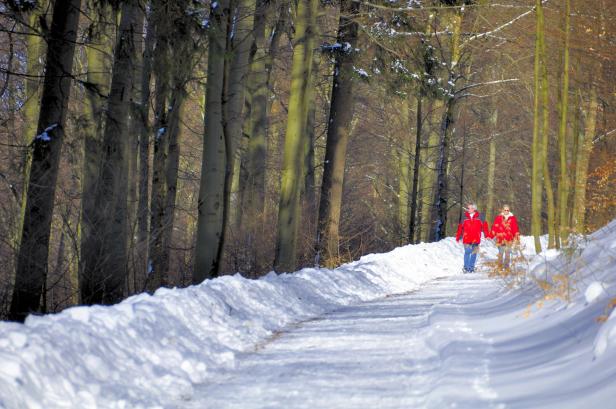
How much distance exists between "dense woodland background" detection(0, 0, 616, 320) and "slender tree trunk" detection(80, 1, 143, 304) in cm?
3

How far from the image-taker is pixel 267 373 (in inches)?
275

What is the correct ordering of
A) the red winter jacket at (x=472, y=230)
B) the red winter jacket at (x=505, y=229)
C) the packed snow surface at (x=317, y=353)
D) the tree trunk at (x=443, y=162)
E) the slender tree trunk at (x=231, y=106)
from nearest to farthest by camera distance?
the packed snow surface at (x=317, y=353)
the slender tree trunk at (x=231, y=106)
the red winter jacket at (x=505, y=229)
the red winter jacket at (x=472, y=230)
the tree trunk at (x=443, y=162)

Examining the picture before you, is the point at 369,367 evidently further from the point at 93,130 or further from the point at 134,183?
the point at 134,183

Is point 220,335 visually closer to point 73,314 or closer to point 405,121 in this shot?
point 73,314

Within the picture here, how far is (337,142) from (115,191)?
1015 centimetres

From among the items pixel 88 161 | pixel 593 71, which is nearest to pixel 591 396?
pixel 88 161

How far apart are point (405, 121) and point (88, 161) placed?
24.8 meters

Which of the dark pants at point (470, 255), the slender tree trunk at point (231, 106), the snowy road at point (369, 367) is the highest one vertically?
the slender tree trunk at point (231, 106)

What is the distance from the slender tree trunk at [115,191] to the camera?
11.5 metres

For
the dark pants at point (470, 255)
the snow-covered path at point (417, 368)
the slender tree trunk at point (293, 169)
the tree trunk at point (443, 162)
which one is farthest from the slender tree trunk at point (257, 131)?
the snow-covered path at point (417, 368)

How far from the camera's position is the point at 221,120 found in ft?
46.2

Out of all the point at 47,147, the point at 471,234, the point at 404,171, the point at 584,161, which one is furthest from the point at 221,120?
the point at 404,171

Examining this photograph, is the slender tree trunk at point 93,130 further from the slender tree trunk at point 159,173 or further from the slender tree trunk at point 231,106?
the slender tree trunk at point 231,106

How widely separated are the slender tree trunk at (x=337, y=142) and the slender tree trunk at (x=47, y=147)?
32.0 ft
